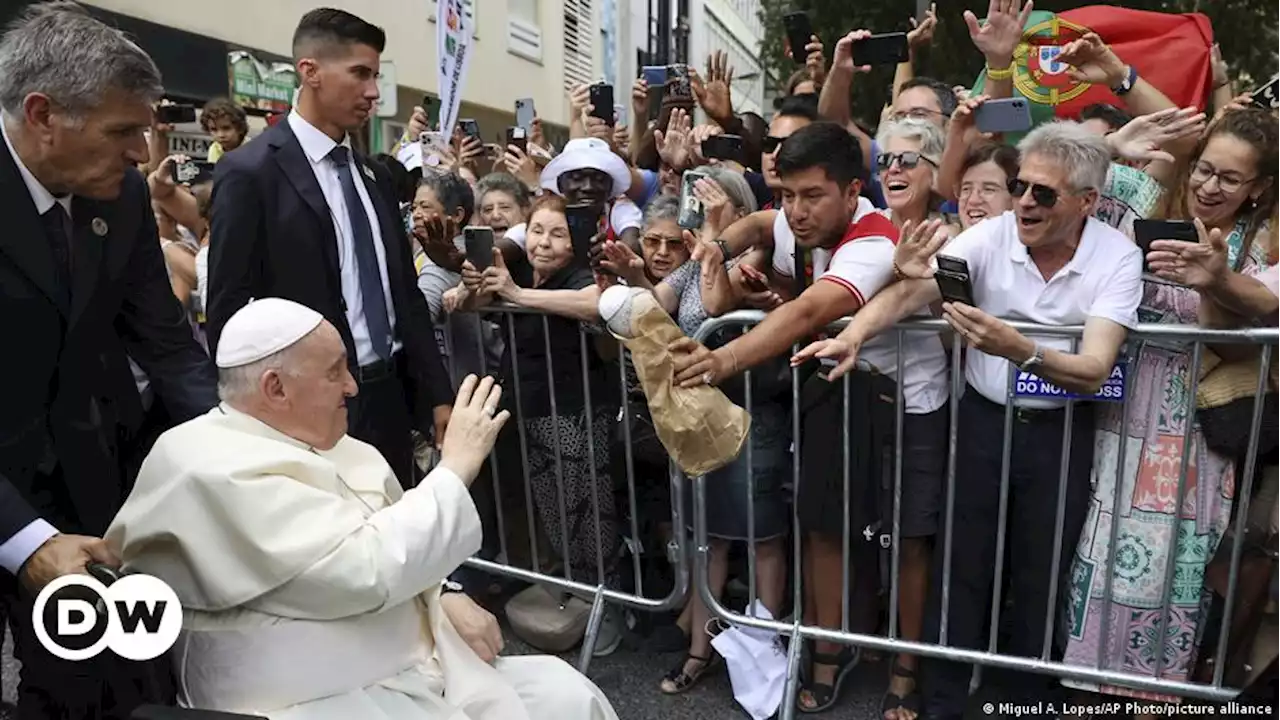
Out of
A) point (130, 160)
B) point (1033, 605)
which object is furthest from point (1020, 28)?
point (130, 160)

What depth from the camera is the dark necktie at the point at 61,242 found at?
7.30 ft

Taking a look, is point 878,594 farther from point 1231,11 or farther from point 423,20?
point 423,20

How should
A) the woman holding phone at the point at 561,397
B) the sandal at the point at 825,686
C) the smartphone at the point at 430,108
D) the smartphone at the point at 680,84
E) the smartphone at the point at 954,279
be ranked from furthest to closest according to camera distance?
the smartphone at the point at 430,108
the smartphone at the point at 680,84
the woman holding phone at the point at 561,397
the sandal at the point at 825,686
the smartphone at the point at 954,279

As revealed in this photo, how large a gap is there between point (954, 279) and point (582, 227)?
1.41m

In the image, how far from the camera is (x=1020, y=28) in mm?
3893

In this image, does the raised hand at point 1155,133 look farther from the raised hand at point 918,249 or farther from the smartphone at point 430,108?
the smartphone at point 430,108

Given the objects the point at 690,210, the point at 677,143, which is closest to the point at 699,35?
the point at 677,143

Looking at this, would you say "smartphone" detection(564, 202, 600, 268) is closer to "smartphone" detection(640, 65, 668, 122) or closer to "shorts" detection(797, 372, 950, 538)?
"shorts" detection(797, 372, 950, 538)

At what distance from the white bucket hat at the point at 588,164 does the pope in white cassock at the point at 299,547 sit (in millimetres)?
2359

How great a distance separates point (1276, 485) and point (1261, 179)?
0.91 m

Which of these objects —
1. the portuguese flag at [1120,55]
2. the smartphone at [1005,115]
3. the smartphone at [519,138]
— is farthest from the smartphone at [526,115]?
the smartphone at [1005,115]

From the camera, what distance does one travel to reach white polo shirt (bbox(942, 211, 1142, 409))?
2.71 m

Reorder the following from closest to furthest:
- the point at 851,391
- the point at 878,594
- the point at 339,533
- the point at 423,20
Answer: the point at 339,533, the point at 851,391, the point at 878,594, the point at 423,20

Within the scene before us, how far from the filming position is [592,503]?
12.0 feet
